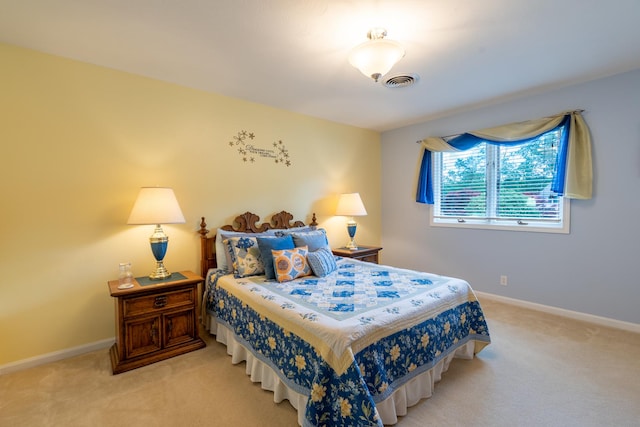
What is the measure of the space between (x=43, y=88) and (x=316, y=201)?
291cm

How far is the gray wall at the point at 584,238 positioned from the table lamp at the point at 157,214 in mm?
3464

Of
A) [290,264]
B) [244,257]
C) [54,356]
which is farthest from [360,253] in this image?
[54,356]

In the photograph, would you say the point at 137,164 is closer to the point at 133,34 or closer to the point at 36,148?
the point at 36,148

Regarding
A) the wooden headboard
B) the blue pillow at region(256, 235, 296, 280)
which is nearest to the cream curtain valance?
the wooden headboard

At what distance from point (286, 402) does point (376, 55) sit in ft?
7.61

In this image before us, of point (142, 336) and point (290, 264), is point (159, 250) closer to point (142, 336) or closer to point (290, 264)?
point (142, 336)

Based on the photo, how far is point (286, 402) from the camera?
191 cm

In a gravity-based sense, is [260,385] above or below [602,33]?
below

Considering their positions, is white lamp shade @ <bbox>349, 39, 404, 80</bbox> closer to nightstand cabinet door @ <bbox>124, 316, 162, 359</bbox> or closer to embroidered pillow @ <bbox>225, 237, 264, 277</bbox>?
embroidered pillow @ <bbox>225, 237, 264, 277</bbox>

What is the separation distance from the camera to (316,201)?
414cm

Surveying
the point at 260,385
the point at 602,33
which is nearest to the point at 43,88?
the point at 260,385

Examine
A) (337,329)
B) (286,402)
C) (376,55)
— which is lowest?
(286,402)

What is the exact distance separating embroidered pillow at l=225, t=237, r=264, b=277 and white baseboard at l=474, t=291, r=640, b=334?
2.91 meters

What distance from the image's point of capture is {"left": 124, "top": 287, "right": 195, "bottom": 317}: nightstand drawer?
232cm
